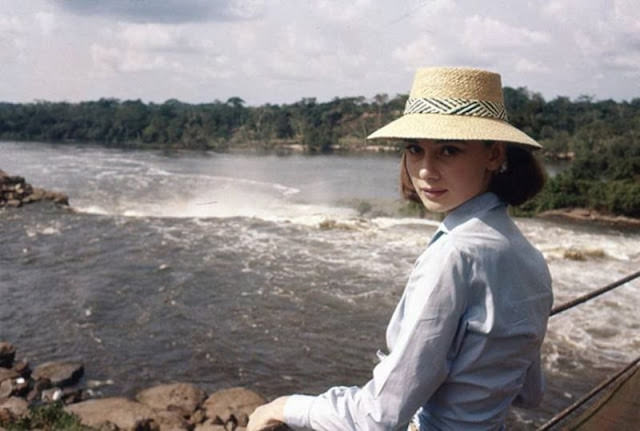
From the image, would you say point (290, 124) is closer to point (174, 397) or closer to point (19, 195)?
point (19, 195)

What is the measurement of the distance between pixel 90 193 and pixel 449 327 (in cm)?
3042

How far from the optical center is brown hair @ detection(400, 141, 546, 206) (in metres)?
1.43

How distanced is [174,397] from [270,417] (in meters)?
7.76

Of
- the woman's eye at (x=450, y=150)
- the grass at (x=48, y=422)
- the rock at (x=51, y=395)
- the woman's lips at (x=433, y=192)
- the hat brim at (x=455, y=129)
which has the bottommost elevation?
the rock at (x=51, y=395)

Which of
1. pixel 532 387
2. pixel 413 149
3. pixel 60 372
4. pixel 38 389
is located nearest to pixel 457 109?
pixel 413 149

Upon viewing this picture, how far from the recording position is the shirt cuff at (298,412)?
126cm

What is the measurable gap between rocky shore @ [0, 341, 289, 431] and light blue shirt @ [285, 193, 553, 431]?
21.7 feet

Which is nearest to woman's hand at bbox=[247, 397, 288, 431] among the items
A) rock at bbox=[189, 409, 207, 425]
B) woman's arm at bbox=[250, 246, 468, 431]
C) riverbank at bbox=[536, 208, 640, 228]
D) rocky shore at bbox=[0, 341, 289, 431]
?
woman's arm at bbox=[250, 246, 468, 431]

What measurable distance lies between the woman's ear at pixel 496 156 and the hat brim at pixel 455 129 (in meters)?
0.05

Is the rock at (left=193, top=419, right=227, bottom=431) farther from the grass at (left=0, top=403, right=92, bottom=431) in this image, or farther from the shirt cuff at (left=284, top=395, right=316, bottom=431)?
the shirt cuff at (left=284, top=395, right=316, bottom=431)

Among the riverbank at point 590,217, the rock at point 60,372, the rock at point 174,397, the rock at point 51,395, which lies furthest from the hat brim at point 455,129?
the riverbank at point 590,217

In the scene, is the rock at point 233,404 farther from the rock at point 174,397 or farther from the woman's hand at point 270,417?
the woman's hand at point 270,417

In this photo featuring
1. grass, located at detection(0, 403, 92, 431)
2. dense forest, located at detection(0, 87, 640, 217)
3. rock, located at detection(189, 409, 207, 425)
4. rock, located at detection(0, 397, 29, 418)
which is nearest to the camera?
grass, located at detection(0, 403, 92, 431)

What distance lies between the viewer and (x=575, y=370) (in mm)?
10242
